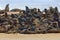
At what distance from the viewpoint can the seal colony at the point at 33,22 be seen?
15.5 feet

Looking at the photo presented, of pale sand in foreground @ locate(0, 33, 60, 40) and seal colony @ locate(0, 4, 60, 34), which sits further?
seal colony @ locate(0, 4, 60, 34)

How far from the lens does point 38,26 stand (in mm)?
4863

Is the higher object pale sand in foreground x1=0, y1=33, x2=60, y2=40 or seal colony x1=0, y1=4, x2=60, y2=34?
seal colony x1=0, y1=4, x2=60, y2=34

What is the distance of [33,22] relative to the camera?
16.5ft

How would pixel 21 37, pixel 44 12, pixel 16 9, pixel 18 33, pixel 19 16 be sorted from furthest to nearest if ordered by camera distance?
pixel 16 9, pixel 44 12, pixel 19 16, pixel 18 33, pixel 21 37

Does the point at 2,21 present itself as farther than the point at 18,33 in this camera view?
Yes

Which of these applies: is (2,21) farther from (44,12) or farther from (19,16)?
(44,12)

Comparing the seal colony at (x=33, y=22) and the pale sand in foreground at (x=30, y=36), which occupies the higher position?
the seal colony at (x=33, y=22)

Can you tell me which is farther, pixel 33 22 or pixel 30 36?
pixel 33 22

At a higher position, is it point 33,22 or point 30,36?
point 33,22

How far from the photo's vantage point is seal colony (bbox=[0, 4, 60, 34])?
4.73 metres

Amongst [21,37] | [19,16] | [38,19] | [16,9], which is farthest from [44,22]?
[16,9]

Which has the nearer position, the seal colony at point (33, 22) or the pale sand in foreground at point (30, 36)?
the pale sand in foreground at point (30, 36)

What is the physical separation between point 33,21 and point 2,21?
0.76m
